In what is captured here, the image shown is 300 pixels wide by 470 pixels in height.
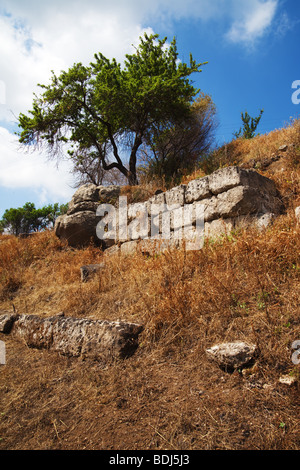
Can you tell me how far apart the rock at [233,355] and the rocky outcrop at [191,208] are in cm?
198

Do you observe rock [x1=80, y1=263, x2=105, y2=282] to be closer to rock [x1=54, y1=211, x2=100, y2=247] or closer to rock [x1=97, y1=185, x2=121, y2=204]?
rock [x1=54, y1=211, x2=100, y2=247]

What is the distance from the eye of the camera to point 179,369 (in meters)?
2.62

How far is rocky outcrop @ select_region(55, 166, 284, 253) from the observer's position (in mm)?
4848

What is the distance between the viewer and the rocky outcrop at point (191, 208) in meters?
4.85

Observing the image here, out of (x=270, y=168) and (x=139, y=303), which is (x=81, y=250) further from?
(x=270, y=168)

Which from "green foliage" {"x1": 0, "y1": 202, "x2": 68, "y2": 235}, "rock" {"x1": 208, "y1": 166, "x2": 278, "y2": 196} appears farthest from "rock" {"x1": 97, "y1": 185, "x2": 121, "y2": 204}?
"green foliage" {"x1": 0, "y1": 202, "x2": 68, "y2": 235}

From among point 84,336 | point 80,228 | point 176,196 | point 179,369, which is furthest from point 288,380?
point 80,228

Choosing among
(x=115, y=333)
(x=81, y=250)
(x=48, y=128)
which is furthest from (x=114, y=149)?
(x=115, y=333)

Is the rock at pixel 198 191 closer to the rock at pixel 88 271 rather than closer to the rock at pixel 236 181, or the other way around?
the rock at pixel 236 181

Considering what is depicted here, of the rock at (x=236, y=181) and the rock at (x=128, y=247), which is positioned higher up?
the rock at (x=236, y=181)

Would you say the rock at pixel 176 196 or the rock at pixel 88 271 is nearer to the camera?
the rock at pixel 88 271

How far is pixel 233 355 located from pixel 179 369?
554 mm

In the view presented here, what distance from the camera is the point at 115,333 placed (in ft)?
10.1

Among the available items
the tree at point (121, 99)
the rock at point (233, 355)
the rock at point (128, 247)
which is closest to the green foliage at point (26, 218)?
the tree at point (121, 99)
